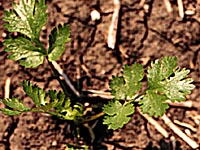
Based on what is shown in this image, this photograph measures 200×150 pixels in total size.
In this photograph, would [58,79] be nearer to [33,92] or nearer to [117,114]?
[33,92]

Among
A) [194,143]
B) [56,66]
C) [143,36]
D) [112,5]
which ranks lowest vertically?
[194,143]

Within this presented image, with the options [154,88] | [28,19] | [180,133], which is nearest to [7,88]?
[28,19]

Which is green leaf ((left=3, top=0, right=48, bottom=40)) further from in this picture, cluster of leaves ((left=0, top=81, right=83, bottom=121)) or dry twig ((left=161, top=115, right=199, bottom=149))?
dry twig ((left=161, top=115, right=199, bottom=149))

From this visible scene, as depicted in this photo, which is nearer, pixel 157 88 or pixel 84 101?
pixel 157 88


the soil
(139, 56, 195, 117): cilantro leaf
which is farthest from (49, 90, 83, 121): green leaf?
(139, 56, 195, 117): cilantro leaf

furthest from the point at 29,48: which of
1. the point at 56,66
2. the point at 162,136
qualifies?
the point at 162,136

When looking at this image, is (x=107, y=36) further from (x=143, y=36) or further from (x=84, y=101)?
(x=84, y=101)
